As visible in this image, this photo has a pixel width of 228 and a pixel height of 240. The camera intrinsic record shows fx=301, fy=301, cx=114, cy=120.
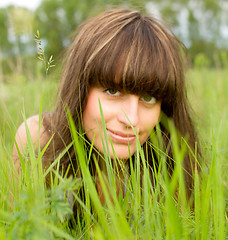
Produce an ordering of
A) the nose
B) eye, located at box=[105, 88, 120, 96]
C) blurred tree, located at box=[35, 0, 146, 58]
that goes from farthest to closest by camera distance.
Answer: blurred tree, located at box=[35, 0, 146, 58], eye, located at box=[105, 88, 120, 96], the nose

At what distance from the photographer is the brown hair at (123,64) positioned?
4.13ft

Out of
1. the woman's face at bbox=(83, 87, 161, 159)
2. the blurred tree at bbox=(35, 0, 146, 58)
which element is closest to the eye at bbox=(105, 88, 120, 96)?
the woman's face at bbox=(83, 87, 161, 159)

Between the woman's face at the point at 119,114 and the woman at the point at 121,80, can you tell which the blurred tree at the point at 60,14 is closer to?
the woman at the point at 121,80

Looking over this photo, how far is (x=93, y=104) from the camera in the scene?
1.29 m

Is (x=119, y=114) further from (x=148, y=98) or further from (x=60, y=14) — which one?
(x=60, y=14)

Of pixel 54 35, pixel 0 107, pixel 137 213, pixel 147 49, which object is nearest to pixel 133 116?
pixel 147 49

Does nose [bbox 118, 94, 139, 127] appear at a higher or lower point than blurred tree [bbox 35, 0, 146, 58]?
lower

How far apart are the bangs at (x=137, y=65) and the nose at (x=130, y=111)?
3 cm

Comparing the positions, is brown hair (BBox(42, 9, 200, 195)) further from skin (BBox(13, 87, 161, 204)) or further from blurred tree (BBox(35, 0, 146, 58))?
blurred tree (BBox(35, 0, 146, 58))

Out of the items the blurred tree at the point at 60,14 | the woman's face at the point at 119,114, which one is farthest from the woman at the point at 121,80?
the blurred tree at the point at 60,14

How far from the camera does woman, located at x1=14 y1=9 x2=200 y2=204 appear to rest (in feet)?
4.10

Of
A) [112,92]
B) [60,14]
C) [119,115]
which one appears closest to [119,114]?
[119,115]

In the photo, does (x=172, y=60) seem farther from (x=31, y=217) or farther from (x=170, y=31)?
(x=31, y=217)

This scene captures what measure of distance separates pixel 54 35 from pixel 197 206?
81.6 feet
